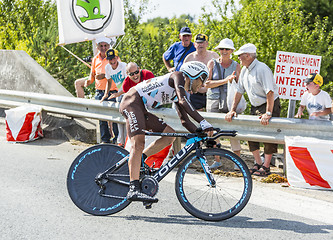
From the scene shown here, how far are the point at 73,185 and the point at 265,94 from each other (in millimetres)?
3322

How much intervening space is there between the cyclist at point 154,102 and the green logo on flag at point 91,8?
545 cm

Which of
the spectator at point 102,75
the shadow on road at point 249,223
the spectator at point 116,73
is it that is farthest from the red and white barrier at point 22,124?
the shadow on road at point 249,223

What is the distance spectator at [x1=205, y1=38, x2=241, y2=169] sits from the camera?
7.77m

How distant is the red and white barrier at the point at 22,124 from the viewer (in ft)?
30.2

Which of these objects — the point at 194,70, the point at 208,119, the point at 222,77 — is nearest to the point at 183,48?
the point at 222,77

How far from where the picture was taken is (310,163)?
6.76 metres

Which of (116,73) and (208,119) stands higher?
(116,73)

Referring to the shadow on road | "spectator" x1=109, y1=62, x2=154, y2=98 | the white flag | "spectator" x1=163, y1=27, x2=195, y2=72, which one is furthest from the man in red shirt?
the white flag

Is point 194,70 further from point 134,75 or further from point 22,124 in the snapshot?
point 22,124

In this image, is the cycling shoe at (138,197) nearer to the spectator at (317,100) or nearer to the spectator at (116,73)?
the spectator at (116,73)

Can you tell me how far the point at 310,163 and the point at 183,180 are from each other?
2207mm

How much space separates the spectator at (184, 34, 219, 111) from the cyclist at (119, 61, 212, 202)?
277cm

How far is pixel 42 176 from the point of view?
699 cm

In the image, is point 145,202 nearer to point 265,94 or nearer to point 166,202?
point 166,202
